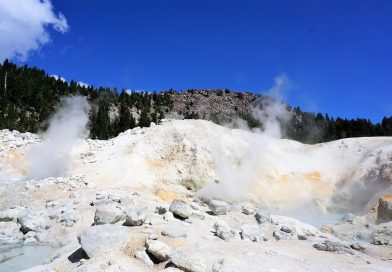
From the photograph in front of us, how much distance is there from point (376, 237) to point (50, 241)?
9919 millimetres

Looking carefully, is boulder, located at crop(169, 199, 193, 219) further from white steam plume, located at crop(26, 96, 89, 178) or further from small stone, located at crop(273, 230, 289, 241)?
white steam plume, located at crop(26, 96, 89, 178)

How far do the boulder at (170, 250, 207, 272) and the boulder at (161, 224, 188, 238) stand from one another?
1298 mm

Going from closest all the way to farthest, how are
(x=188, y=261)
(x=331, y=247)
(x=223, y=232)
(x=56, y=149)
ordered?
1. (x=188, y=261)
2. (x=331, y=247)
3. (x=223, y=232)
4. (x=56, y=149)

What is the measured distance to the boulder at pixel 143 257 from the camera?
25.0 feet

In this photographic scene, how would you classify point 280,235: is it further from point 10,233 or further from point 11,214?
point 11,214

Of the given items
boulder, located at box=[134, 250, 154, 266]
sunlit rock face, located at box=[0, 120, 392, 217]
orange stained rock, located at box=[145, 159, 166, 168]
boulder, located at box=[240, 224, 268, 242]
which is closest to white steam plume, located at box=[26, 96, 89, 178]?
sunlit rock face, located at box=[0, 120, 392, 217]

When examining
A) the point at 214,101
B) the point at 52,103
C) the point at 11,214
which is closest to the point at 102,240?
the point at 11,214

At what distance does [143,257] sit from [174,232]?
1259 millimetres

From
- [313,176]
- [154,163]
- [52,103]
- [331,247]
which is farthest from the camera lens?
[52,103]

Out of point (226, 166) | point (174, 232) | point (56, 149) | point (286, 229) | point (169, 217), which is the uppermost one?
point (56, 149)

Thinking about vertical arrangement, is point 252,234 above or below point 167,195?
below

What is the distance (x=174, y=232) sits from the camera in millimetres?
8852

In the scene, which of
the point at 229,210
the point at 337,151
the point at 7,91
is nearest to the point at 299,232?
the point at 229,210

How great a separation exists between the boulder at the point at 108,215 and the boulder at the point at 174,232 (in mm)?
1481
